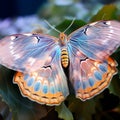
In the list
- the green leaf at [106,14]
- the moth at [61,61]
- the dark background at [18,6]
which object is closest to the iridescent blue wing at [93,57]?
the moth at [61,61]

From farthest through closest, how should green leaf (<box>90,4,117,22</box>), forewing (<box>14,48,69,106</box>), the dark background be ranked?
the dark background → green leaf (<box>90,4,117,22</box>) → forewing (<box>14,48,69,106</box>)

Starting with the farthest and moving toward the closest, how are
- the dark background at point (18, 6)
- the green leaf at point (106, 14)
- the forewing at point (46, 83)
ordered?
1. the dark background at point (18, 6)
2. the green leaf at point (106, 14)
3. the forewing at point (46, 83)

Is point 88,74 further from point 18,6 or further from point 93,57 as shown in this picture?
point 18,6

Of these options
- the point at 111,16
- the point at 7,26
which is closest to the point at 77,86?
the point at 111,16

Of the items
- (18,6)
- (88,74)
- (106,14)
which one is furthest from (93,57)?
(18,6)

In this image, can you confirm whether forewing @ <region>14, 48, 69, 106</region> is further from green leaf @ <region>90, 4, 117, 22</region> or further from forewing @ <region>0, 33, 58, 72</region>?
green leaf @ <region>90, 4, 117, 22</region>

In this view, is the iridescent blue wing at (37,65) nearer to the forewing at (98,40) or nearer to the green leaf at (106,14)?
the forewing at (98,40)

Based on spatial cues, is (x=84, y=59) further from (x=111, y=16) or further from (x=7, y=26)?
(x=7, y=26)

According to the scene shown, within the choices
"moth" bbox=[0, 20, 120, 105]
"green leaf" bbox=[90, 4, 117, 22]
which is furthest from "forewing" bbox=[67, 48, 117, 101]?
"green leaf" bbox=[90, 4, 117, 22]
